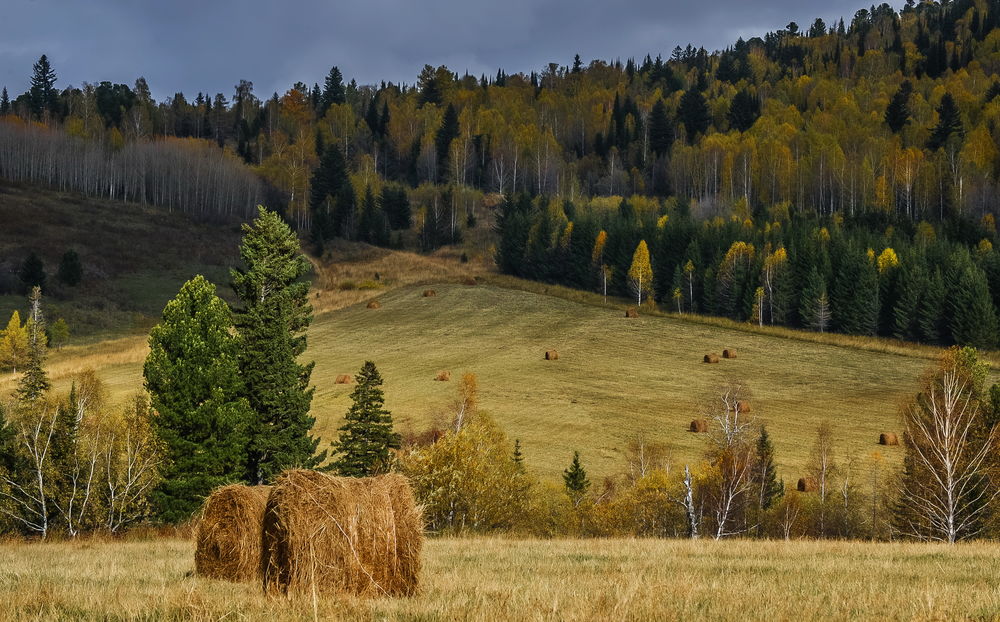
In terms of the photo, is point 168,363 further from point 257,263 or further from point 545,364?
point 545,364

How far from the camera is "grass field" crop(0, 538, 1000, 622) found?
8.05 m

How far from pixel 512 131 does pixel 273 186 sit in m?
55.9

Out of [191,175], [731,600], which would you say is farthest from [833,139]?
[731,600]

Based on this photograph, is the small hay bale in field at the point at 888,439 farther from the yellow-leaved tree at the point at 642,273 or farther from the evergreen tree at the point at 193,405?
the yellow-leaved tree at the point at 642,273

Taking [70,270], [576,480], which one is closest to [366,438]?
[576,480]

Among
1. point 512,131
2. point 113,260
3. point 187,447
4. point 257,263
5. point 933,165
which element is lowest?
point 187,447

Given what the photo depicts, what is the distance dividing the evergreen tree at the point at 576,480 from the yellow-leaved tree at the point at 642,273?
67.3 metres

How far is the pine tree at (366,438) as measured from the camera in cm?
4481

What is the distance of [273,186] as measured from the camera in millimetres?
180375

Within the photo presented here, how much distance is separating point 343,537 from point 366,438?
1429 inches

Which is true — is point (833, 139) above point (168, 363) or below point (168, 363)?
above

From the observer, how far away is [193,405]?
104 feet

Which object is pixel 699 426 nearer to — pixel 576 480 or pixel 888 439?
pixel 888 439

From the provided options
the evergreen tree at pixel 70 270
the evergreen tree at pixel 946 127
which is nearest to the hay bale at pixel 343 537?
the evergreen tree at pixel 70 270
